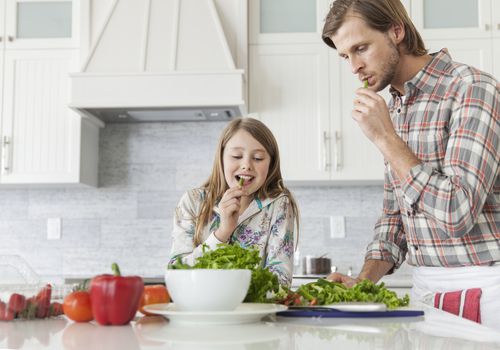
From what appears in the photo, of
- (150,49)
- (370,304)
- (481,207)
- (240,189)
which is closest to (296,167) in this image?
(150,49)

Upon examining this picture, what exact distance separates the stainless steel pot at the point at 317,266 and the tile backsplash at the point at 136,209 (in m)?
0.31

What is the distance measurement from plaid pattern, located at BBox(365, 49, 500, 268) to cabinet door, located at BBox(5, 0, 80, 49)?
91.6 inches

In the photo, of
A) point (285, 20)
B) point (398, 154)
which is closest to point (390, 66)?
point (398, 154)

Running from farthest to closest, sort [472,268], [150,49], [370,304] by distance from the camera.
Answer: [150,49], [472,268], [370,304]

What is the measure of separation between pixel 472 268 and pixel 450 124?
0.38 metres

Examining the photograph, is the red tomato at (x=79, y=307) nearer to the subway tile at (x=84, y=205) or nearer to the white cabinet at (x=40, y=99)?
the white cabinet at (x=40, y=99)

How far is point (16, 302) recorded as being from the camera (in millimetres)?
1062

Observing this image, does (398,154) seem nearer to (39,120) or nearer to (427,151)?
(427,151)

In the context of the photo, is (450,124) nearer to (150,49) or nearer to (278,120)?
(278,120)

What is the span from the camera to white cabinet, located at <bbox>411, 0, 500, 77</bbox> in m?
3.47

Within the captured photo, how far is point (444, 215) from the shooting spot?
147 centimetres

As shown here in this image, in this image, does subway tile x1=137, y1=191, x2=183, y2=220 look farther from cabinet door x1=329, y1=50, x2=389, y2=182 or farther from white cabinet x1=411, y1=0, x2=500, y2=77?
white cabinet x1=411, y1=0, x2=500, y2=77

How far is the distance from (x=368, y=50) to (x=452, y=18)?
6.60 feet

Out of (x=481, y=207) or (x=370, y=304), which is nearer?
(x=370, y=304)
